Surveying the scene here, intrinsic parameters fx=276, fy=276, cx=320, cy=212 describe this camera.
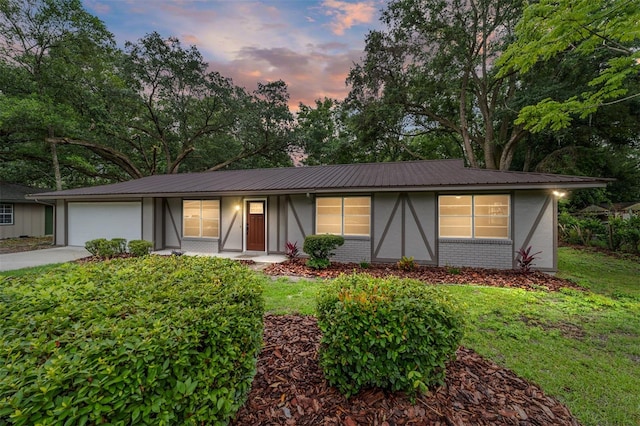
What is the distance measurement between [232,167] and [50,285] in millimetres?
20549

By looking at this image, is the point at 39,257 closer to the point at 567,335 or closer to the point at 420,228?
the point at 420,228

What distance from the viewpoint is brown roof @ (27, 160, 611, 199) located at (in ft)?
22.2

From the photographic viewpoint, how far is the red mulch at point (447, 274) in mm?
6057

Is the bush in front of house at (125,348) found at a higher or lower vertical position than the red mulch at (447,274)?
higher

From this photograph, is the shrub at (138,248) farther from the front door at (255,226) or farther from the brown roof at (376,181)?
the front door at (255,226)

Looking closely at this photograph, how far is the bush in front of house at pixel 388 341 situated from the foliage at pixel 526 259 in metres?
5.99

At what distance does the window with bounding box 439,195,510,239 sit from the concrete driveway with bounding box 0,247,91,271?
38.0 feet

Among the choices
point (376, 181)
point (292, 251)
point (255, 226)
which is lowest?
point (292, 251)

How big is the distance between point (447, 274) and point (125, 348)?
22.6 feet

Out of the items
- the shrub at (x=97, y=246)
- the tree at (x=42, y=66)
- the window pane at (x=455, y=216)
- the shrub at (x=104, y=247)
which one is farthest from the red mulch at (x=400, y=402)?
the tree at (x=42, y=66)

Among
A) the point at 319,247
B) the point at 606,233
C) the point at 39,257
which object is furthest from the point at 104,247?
the point at 606,233

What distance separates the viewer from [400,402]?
2.16 m

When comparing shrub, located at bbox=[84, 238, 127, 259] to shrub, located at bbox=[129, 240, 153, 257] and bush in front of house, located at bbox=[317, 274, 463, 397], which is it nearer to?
shrub, located at bbox=[129, 240, 153, 257]

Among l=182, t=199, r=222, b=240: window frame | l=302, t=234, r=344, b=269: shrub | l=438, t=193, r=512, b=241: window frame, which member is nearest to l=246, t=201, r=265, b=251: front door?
l=182, t=199, r=222, b=240: window frame
